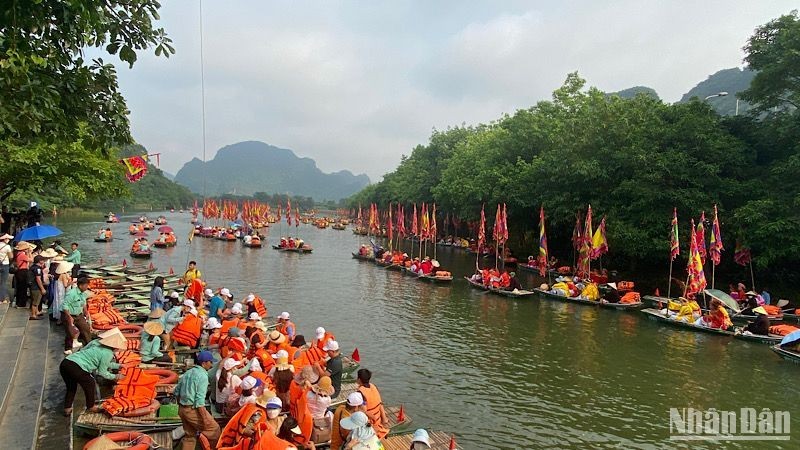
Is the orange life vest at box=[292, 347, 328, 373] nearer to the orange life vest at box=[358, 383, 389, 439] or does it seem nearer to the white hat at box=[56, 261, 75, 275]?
the orange life vest at box=[358, 383, 389, 439]

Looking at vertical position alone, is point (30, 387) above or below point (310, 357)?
below

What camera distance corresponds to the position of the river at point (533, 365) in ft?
41.0

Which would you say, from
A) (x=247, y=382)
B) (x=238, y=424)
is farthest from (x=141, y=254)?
(x=238, y=424)

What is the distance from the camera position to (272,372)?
10844 millimetres

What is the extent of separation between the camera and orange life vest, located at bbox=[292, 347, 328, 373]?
39.0 ft

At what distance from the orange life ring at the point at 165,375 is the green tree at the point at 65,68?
596 centimetres

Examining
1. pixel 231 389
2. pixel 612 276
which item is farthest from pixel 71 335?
pixel 612 276

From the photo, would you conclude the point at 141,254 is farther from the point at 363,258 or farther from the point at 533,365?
the point at 533,365

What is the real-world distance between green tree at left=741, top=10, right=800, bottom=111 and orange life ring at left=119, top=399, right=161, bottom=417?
3147cm

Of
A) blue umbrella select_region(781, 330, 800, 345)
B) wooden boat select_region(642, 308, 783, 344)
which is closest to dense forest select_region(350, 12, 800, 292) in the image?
wooden boat select_region(642, 308, 783, 344)

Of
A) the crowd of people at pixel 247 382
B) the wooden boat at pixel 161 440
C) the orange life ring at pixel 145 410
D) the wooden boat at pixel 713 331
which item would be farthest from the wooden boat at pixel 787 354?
the orange life ring at pixel 145 410

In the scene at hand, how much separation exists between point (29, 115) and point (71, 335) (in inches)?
340

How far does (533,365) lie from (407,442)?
8.53 metres

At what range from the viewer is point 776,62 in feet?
90.5
